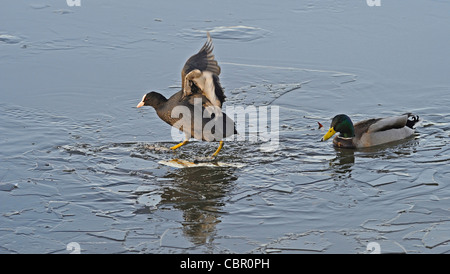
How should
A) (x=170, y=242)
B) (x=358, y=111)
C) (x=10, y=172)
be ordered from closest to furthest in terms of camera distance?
1. (x=170, y=242)
2. (x=10, y=172)
3. (x=358, y=111)

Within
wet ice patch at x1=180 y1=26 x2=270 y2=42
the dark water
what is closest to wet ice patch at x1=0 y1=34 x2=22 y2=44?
the dark water

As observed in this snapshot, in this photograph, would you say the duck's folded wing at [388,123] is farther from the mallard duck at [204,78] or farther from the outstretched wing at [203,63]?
the outstretched wing at [203,63]

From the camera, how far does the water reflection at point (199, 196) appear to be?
5340 millimetres

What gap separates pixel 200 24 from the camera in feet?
35.3

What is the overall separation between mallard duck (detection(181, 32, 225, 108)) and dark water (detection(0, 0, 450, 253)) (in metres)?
0.70

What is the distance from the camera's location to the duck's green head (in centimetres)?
750

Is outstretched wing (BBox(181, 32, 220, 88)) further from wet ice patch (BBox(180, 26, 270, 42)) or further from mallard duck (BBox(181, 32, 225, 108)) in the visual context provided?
wet ice patch (BBox(180, 26, 270, 42))

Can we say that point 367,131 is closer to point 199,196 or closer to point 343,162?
point 343,162

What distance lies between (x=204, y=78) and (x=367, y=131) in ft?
6.75

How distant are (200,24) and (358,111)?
3488mm

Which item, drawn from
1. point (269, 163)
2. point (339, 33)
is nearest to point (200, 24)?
point (339, 33)

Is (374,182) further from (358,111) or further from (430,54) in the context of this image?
(430,54)

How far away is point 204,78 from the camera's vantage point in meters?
6.84

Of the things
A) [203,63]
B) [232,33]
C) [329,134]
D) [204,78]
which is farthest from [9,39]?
[329,134]
